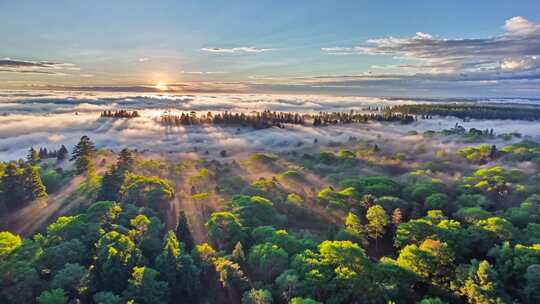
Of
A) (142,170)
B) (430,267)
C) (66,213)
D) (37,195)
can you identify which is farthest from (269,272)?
(142,170)

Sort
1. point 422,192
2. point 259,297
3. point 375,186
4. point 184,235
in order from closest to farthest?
point 259,297 < point 184,235 < point 422,192 < point 375,186

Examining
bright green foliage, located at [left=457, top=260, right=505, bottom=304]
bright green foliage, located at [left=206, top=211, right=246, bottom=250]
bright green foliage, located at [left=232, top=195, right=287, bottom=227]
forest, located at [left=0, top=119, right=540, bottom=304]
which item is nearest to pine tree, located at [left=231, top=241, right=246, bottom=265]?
forest, located at [left=0, top=119, right=540, bottom=304]

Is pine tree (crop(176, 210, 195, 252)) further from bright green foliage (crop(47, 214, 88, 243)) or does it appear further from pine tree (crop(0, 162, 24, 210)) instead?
pine tree (crop(0, 162, 24, 210))

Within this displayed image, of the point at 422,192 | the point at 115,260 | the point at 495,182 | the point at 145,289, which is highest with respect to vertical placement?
the point at 495,182

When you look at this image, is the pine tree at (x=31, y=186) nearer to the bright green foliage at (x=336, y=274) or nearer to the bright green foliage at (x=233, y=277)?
the bright green foliage at (x=233, y=277)

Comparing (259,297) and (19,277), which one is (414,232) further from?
(19,277)

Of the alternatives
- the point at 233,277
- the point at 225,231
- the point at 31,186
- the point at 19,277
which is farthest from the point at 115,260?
the point at 31,186

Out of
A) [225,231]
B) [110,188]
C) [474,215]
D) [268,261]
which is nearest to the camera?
[268,261]

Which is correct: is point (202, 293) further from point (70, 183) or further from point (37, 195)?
point (70, 183)
